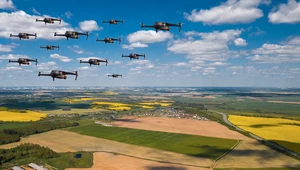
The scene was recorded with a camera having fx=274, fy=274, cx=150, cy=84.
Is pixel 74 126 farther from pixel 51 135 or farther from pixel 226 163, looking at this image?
pixel 226 163

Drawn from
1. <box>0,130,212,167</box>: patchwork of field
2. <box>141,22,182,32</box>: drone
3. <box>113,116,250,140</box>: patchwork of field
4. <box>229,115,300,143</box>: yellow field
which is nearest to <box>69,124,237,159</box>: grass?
<box>0,130,212,167</box>: patchwork of field

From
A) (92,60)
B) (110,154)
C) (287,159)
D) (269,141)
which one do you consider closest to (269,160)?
(287,159)

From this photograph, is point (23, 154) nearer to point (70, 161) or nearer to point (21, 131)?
point (70, 161)

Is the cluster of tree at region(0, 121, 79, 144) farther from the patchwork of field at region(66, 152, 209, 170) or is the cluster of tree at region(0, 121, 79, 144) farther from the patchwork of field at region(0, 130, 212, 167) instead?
the patchwork of field at region(66, 152, 209, 170)

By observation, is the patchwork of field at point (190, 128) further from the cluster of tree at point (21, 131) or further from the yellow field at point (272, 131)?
the cluster of tree at point (21, 131)

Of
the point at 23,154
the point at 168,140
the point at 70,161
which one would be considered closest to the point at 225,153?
the point at 168,140

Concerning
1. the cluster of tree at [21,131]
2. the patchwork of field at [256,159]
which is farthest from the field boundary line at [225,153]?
the cluster of tree at [21,131]
